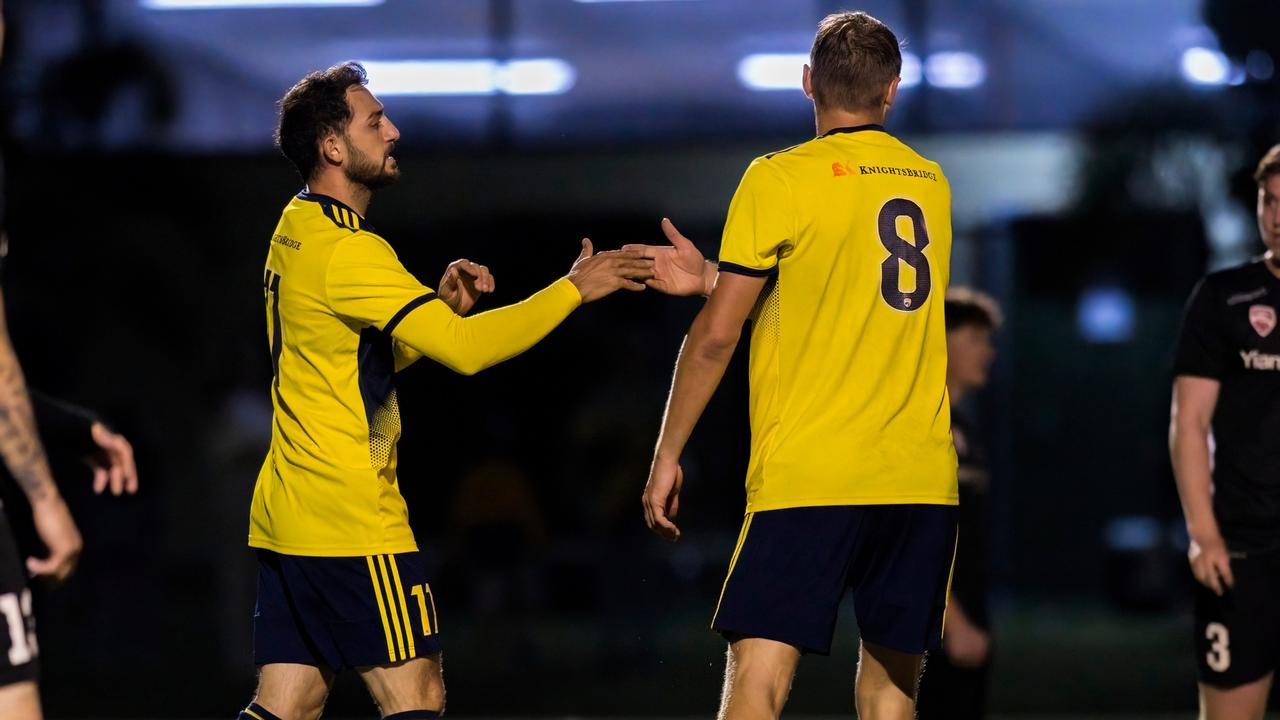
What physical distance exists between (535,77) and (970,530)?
4713mm

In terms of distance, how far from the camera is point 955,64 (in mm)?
9062

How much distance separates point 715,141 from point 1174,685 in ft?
13.4

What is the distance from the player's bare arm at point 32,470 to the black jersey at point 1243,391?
10.9 feet

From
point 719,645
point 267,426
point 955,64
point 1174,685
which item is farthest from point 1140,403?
point 267,426

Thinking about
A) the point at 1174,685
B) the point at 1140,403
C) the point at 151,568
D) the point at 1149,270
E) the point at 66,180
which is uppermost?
the point at 66,180

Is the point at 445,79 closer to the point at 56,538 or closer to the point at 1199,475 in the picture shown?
the point at 1199,475

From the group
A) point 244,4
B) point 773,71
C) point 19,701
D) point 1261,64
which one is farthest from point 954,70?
point 19,701

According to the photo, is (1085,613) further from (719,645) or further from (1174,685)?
(719,645)

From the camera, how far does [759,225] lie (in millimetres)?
3859

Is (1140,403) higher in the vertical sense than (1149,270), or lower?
lower

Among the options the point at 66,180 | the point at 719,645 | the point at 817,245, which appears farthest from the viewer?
the point at 66,180

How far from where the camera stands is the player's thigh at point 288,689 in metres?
4.05

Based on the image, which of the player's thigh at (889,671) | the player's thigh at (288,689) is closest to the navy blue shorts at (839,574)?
the player's thigh at (889,671)

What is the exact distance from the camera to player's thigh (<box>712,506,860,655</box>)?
3842mm
